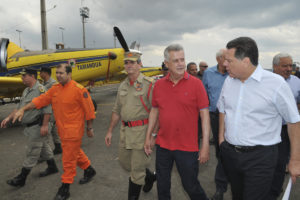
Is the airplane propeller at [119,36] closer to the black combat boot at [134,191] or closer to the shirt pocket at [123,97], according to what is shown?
the shirt pocket at [123,97]

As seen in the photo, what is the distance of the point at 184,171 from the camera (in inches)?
79.1

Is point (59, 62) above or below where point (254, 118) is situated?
above

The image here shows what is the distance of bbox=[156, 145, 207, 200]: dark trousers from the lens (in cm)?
200

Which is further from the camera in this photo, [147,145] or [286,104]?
[147,145]

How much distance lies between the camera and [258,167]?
→ 1.58 m

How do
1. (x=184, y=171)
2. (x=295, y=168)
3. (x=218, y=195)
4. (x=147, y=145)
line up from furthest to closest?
(x=218, y=195)
(x=147, y=145)
(x=184, y=171)
(x=295, y=168)

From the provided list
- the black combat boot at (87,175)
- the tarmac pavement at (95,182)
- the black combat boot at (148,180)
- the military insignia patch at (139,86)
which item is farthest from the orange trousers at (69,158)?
the military insignia patch at (139,86)

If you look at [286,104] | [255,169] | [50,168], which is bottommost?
[50,168]

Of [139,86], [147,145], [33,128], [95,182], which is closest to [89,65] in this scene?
[33,128]

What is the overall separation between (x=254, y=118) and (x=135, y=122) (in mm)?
1354

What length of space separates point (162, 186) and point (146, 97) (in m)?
1.06

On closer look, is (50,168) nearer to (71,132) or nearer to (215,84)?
(71,132)

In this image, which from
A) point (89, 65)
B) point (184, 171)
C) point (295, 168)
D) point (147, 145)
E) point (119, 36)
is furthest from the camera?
point (89, 65)

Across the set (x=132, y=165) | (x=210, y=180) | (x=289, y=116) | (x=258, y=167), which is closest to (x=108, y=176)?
(x=132, y=165)
